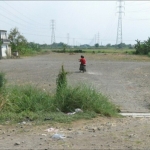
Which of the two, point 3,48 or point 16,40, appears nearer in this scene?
point 3,48

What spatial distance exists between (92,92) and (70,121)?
6.09 ft

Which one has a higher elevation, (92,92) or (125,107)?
(92,92)

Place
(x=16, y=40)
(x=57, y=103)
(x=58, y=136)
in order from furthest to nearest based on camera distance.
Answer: (x=16, y=40), (x=57, y=103), (x=58, y=136)

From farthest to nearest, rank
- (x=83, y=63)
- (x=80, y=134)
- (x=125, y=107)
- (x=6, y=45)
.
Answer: (x=6, y=45) < (x=83, y=63) < (x=125, y=107) < (x=80, y=134)

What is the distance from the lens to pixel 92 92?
9.35 metres

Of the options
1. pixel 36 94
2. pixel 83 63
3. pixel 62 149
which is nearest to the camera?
pixel 62 149

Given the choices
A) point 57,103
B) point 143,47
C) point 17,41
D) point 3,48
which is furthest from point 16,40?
point 57,103

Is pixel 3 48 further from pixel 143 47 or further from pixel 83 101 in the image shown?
pixel 83 101

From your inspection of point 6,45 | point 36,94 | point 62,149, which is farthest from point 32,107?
point 6,45

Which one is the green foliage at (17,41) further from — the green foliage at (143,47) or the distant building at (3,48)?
the green foliage at (143,47)

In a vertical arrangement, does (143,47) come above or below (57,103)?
above

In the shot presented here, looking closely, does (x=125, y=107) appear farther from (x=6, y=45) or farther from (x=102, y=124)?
(x=6, y=45)

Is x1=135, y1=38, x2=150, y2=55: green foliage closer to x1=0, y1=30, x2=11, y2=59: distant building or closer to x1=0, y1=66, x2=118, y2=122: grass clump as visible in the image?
x1=0, y1=30, x2=11, y2=59: distant building

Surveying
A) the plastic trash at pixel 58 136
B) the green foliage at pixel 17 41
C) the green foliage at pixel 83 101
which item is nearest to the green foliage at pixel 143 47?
the green foliage at pixel 17 41
